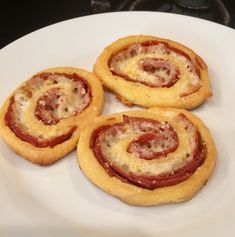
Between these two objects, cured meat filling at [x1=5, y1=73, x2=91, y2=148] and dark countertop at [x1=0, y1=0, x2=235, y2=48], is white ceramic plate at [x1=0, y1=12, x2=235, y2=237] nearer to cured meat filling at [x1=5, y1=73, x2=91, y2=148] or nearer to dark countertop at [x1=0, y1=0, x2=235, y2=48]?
cured meat filling at [x1=5, y1=73, x2=91, y2=148]

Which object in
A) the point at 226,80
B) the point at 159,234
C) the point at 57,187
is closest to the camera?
the point at 159,234

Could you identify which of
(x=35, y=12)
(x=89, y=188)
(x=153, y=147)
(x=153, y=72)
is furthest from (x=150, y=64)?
(x=35, y=12)

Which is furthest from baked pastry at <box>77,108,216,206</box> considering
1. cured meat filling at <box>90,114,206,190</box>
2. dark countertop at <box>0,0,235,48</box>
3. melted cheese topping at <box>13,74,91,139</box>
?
dark countertop at <box>0,0,235,48</box>

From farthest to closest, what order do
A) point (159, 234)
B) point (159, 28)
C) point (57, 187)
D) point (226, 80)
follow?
point (159, 28) → point (226, 80) → point (57, 187) → point (159, 234)

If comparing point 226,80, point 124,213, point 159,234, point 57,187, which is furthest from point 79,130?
point 226,80

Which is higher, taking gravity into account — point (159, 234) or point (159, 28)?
point (159, 28)

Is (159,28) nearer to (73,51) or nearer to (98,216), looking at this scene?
(73,51)

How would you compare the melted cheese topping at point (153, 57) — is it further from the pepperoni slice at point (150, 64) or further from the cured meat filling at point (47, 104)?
the cured meat filling at point (47, 104)

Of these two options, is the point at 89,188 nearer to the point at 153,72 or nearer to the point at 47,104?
the point at 47,104

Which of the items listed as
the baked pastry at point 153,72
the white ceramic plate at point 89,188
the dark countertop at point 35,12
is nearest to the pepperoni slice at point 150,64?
the baked pastry at point 153,72
